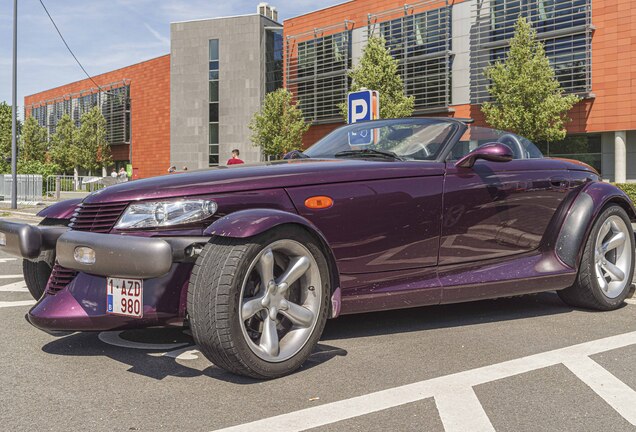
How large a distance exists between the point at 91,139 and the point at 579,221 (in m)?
53.9

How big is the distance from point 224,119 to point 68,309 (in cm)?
4117

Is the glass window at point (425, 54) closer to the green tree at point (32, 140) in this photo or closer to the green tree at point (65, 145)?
the green tree at point (65, 145)

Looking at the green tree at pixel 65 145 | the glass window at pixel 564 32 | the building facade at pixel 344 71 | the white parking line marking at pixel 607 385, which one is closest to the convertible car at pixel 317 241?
the white parking line marking at pixel 607 385

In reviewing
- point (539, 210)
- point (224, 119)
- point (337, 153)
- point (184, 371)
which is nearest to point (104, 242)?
point (184, 371)

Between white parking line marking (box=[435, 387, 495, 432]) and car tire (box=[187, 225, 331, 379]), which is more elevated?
car tire (box=[187, 225, 331, 379])

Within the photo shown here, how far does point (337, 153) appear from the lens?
4.51 metres

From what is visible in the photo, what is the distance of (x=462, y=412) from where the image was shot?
2.70m

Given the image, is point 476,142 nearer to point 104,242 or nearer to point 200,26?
point 104,242

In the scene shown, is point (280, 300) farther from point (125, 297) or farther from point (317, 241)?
point (125, 297)

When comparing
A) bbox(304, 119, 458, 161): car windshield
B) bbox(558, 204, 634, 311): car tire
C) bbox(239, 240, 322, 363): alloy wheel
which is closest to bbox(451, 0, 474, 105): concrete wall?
bbox(558, 204, 634, 311): car tire

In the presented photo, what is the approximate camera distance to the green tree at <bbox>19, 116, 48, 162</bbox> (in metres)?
64.1

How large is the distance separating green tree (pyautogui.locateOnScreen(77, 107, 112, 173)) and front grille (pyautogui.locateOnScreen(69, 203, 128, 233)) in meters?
53.7

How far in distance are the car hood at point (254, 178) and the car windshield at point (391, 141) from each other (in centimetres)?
32

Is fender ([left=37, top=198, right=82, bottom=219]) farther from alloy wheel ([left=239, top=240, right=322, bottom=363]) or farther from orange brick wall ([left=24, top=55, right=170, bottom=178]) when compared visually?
orange brick wall ([left=24, top=55, right=170, bottom=178])
